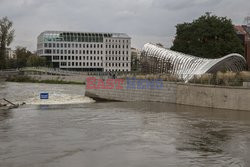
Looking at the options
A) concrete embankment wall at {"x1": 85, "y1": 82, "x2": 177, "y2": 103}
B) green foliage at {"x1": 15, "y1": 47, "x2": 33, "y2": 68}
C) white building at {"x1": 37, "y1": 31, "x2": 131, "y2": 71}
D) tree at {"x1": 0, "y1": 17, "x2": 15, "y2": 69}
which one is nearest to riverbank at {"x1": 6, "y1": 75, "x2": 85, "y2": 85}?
tree at {"x1": 0, "y1": 17, "x2": 15, "y2": 69}

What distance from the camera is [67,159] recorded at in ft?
48.6

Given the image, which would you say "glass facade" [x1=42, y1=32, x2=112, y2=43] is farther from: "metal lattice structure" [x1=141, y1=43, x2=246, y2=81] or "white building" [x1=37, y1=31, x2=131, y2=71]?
"metal lattice structure" [x1=141, y1=43, x2=246, y2=81]

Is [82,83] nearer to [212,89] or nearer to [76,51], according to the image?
[212,89]

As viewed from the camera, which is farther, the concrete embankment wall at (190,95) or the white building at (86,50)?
the white building at (86,50)

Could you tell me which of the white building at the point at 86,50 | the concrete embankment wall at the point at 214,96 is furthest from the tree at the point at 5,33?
the concrete embankment wall at the point at 214,96

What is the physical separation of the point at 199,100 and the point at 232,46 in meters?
31.3

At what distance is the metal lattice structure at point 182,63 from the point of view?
127 feet

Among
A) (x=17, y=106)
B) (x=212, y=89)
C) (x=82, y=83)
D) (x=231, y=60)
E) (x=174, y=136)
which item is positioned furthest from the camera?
(x=82, y=83)

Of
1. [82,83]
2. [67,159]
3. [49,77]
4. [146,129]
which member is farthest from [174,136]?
[49,77]

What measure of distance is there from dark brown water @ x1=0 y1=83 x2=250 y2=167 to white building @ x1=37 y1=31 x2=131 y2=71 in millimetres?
127316

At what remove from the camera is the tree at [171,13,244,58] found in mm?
62250

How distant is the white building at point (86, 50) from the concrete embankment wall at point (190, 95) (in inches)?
4452

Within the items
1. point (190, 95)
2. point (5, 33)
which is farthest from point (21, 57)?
point (190, 95)

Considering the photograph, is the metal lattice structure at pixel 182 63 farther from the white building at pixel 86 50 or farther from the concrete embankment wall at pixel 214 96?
the white building at pixel 86 50
